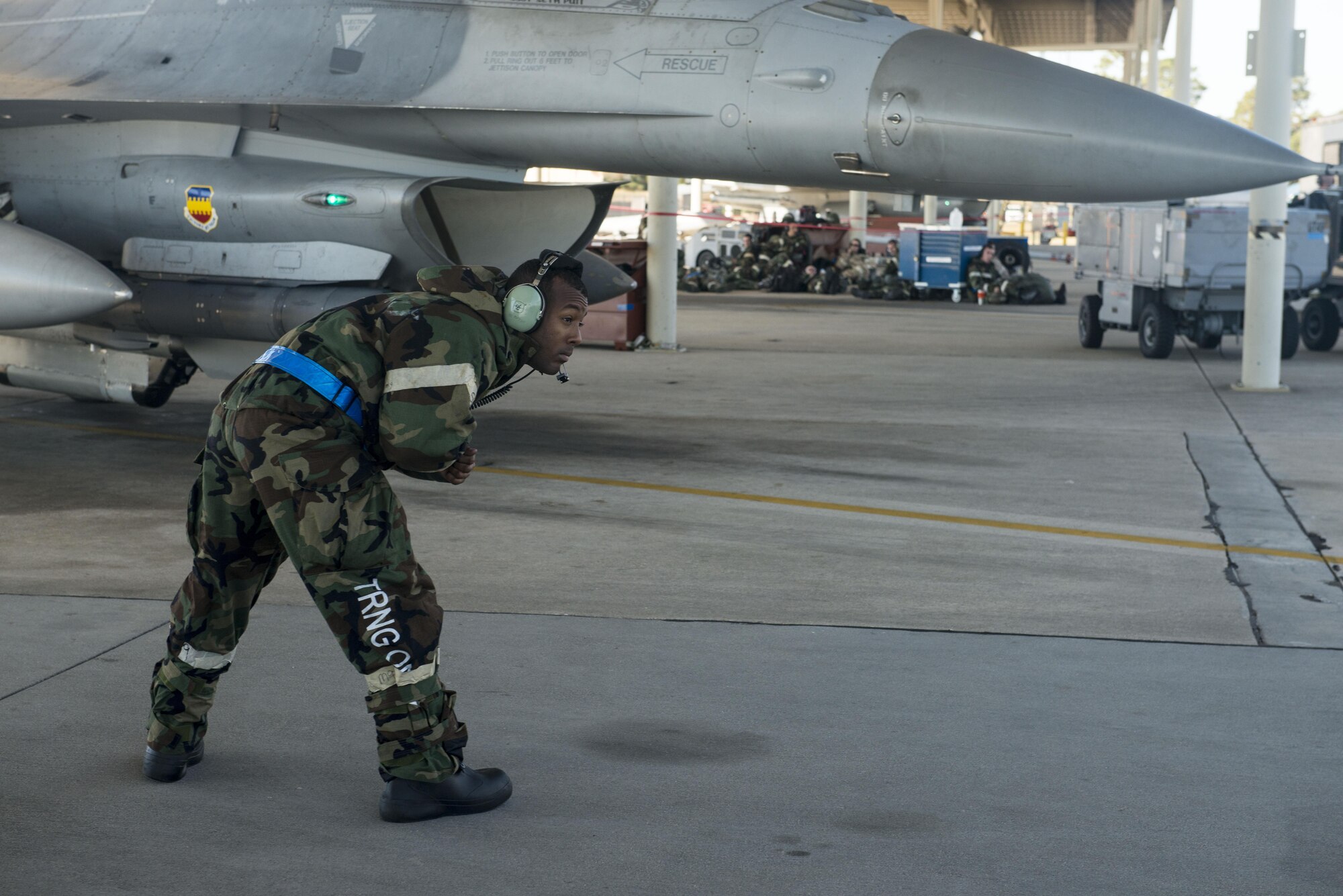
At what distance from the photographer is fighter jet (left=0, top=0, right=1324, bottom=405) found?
7828 mm

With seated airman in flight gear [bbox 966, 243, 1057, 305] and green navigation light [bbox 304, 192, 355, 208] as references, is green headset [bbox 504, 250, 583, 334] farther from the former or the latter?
seated airman in flight gear [bbox 966, 243, 1057, 305]

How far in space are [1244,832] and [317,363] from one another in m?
2.68

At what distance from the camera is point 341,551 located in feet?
11.8

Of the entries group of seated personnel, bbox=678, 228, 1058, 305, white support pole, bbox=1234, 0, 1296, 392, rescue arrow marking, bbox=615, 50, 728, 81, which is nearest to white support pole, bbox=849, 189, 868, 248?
group of seated personnel, bbox=678, 228, 1058, 305

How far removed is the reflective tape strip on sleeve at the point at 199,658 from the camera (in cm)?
387

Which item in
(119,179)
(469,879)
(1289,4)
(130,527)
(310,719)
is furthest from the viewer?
(1289,4)

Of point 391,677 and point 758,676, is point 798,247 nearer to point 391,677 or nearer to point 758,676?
point 758,676

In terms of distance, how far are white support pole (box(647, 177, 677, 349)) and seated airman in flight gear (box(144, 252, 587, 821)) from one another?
1223 centimetres

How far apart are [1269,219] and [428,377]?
1121cm

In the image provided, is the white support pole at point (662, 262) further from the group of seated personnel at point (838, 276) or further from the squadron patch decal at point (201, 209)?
the group of seated personnel at point (838, 276)

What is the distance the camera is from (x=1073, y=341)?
61.4 feet

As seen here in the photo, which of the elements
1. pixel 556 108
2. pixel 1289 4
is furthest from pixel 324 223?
pixel 1289 4

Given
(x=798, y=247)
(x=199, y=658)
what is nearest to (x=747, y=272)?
(x=798, y=247)

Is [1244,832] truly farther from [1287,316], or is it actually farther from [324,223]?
[1287,316]
